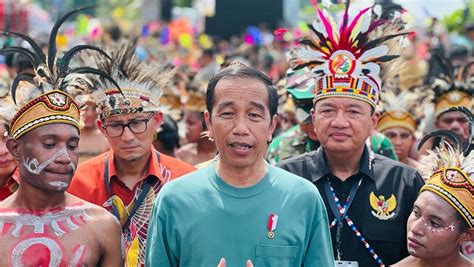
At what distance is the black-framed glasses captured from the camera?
245 inches

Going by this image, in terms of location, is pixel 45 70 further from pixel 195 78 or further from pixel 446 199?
pixel 195 78

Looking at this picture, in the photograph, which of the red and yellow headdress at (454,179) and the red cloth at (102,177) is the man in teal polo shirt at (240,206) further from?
the red cloth at (102,177)

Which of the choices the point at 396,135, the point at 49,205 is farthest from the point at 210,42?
the point at 49,205

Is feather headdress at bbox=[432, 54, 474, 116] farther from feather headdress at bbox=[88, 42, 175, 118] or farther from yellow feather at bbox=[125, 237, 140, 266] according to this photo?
yellow feather at bbox=[125, 237, 140, 266]

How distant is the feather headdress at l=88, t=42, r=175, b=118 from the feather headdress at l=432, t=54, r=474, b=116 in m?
3.43

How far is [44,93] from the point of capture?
508 centimetres

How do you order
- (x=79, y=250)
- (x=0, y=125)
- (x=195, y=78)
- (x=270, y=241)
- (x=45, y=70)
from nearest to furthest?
(x=270, y=241), (x=79, y=250), (x=45, y=70), (x=0, y=125), (x=195, y=78)

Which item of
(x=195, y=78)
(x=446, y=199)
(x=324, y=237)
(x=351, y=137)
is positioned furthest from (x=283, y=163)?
(x=195, y=78)

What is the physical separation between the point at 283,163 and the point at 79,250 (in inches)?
63.0

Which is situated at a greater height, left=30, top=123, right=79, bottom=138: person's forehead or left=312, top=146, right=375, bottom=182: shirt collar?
left=30, top=123, right=79, bottom=138: person's forehead

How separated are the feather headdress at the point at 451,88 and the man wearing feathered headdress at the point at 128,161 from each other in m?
3.58

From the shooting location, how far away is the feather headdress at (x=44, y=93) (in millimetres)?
4984

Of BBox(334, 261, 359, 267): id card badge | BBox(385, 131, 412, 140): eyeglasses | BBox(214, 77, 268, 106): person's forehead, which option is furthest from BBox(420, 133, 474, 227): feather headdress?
BBox(385, 131, 412, 140): eyeglasses

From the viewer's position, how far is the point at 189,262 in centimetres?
436
